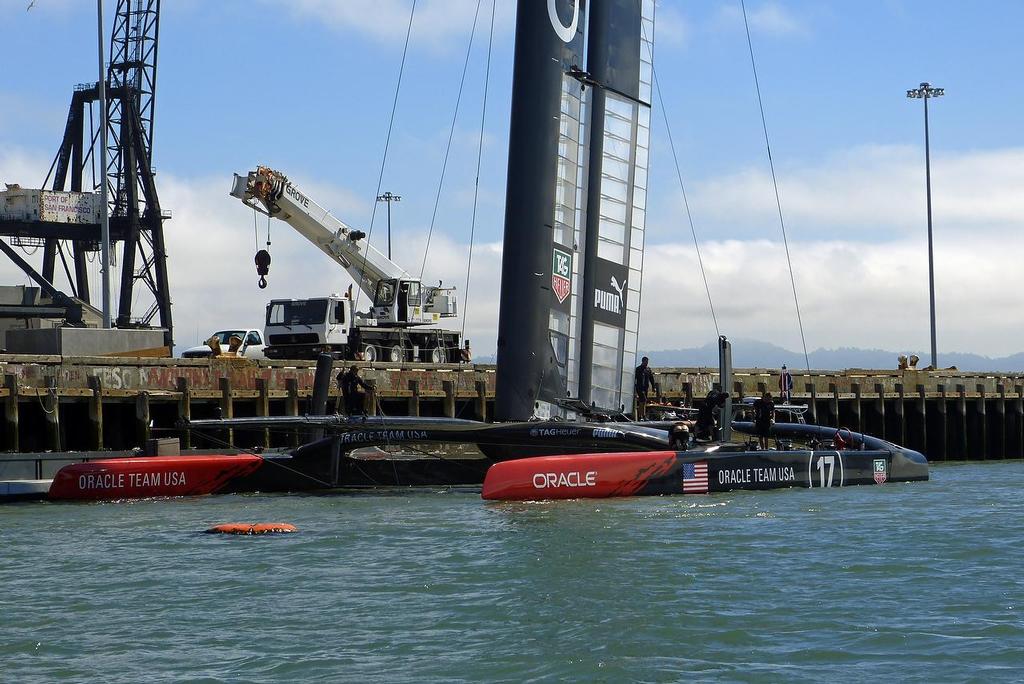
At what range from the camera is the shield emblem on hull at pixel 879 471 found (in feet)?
80.4

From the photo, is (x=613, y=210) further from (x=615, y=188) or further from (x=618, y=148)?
(x=618, y=148)

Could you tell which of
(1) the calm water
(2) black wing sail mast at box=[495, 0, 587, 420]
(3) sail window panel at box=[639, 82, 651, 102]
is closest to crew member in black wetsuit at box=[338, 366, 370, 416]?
(2) black wing sail mast at box=[495, 0, 587, 420]

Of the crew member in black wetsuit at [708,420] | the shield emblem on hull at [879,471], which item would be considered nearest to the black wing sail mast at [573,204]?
the crew member in black wetsuit at [708,420]

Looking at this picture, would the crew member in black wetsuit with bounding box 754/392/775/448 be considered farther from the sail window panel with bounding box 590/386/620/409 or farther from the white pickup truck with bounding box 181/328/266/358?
the white pickup truck with bounding box 181/328/266/358

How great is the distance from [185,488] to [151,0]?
53946mm

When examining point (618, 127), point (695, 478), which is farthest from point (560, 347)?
point (618, 127)

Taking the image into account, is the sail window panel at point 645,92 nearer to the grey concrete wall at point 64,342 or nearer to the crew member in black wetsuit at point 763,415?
the crew member in black wetsuit at point 763,415

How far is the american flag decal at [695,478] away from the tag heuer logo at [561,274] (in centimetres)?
356

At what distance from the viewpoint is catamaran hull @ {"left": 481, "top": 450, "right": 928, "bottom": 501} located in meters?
20.2

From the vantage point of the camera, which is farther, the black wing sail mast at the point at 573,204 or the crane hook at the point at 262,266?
the crane hook at the point at 262,266

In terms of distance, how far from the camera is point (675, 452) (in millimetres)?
21391

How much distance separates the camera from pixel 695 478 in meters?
21.5

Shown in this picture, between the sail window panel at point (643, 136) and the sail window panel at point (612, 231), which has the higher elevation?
the sail window panel at point (643, 136)

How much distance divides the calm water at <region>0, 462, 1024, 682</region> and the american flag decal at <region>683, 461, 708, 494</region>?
949 millimetres
